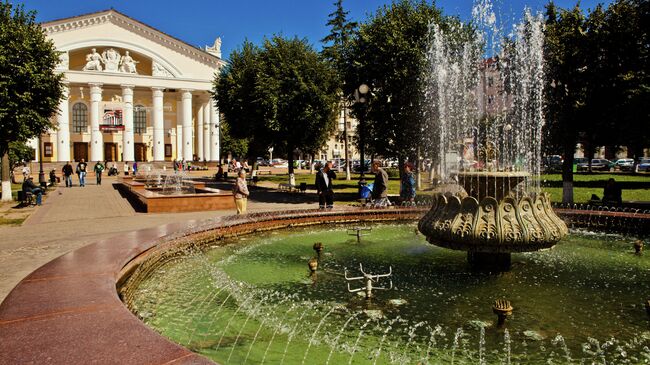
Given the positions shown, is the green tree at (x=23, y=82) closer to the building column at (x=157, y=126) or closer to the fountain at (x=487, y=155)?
the fountain at (x=487, y=155)

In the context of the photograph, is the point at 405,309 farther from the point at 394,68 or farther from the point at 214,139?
the point at 214,139

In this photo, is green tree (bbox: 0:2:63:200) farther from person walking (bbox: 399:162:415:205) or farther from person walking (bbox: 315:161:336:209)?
person walking (bbox: 399:162:415:205)

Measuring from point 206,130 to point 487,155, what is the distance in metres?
59.2

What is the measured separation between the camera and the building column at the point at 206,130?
2507 inches

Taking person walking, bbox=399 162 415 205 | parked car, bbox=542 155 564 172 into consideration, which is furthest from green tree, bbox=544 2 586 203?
parked car, bbox=542 155 564 172

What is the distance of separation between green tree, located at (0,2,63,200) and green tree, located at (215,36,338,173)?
30.7 ft

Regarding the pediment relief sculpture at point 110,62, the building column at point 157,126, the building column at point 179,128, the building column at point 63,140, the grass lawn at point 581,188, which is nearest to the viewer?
the grass lawn at point 581,188

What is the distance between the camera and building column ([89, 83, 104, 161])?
179 ft

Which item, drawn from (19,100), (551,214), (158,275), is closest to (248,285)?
(158,275)

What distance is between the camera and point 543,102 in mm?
22219

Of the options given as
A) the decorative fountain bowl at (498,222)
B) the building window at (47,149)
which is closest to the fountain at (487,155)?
the decorative fountain bowl at (498,222)

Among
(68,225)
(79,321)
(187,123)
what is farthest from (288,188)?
(187,123)

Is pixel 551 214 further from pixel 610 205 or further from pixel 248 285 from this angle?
pixel 610 205

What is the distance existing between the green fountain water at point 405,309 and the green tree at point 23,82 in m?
15.0
